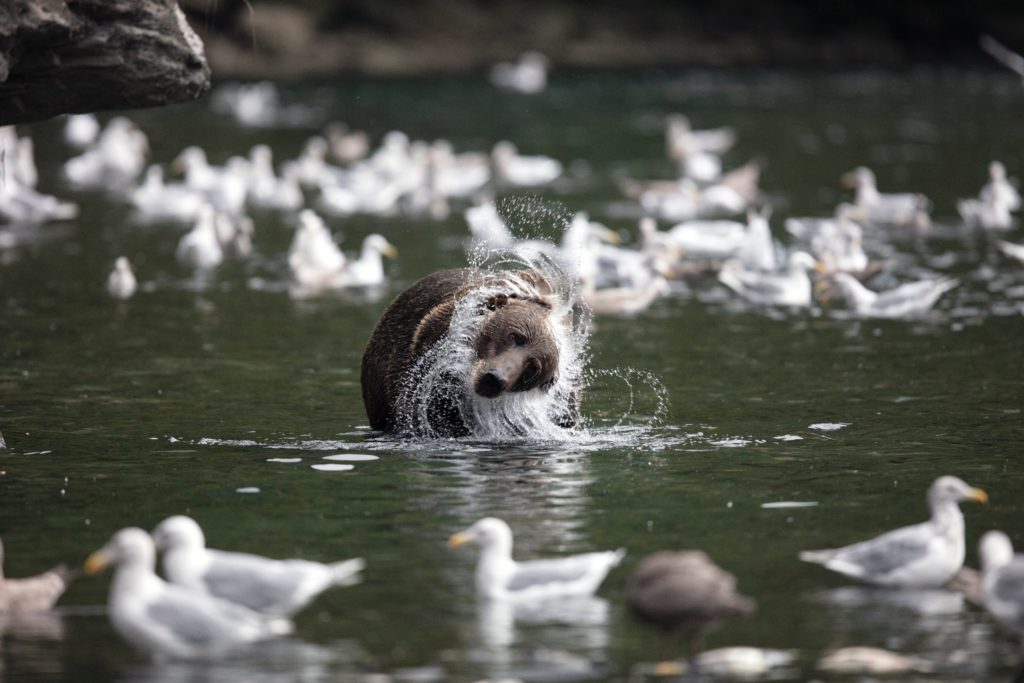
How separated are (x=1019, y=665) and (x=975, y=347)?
7623mm

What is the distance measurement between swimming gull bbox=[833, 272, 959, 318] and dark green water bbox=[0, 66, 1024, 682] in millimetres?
311

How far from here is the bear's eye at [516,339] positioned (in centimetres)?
1027

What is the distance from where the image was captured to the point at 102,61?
1066 centimetres

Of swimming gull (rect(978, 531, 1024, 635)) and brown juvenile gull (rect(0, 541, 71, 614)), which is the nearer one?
swimming gull (rect(978, 531, 1024, 635))

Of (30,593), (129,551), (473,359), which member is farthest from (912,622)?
(473,359)

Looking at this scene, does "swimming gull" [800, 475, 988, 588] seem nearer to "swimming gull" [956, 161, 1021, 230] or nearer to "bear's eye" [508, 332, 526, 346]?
"bear's eye" [508, 332, 526, 346]

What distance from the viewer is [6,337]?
14.2m

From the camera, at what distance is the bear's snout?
10055 mm

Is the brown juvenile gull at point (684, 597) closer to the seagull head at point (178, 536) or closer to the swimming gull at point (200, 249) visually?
→ the seagull head at point (178, 536)

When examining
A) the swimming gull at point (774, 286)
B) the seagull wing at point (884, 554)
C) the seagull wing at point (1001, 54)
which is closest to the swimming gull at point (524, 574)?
the seagull wing at point (884, 554)

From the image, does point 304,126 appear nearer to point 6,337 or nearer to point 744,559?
point 6,337

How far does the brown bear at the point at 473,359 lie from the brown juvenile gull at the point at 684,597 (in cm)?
335

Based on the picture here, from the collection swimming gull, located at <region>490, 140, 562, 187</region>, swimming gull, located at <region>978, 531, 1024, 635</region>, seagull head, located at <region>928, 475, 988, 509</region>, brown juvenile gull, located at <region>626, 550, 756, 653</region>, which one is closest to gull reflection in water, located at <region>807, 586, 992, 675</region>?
swimming gull, located at <region>978, 531, 1024, 635</region>

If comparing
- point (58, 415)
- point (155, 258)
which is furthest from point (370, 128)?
point (58, 415)
